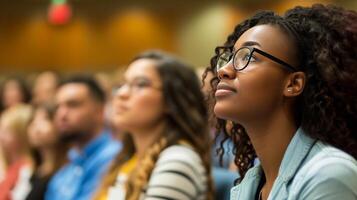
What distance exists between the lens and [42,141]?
2986 mm

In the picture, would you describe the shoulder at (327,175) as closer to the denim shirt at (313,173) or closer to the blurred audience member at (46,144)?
the denim shirt at (313,173)

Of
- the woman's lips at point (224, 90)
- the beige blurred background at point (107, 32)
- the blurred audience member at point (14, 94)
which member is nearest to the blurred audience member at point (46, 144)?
the woman's lips at point (224, 90)

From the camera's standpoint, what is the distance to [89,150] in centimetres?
279

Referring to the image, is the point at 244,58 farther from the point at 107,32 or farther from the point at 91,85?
the point at 107,32

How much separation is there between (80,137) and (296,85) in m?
1.84

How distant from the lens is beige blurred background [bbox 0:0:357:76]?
22.9 feet

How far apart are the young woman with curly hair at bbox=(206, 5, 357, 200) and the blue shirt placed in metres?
1.44

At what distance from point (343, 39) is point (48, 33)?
699cm

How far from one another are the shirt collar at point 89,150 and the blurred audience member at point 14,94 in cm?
228

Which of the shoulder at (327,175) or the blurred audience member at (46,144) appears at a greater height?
the blurred audience member at (46,144)

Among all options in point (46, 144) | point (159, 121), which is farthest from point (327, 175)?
point (46, 144)

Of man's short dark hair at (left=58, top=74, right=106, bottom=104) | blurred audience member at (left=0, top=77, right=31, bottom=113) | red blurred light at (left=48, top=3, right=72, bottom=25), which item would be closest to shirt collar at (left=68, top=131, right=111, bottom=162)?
man's short dark hair at (left=58, top=74, right=106, bottom=104)

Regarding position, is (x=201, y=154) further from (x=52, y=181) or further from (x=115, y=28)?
(x=115, y=28)

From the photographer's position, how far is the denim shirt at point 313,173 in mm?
1080
